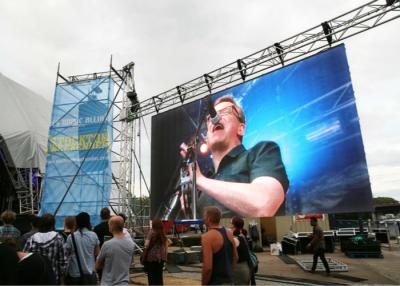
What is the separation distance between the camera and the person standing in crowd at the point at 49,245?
10.9 feet

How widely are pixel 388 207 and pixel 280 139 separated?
25828 millimetres

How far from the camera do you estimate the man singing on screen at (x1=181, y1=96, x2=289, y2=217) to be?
9.03m

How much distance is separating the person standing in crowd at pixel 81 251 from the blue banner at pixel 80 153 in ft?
31.2

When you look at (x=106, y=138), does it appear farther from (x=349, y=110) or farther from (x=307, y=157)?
(x=349, y=110)

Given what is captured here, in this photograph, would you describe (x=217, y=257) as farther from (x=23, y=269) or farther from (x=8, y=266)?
(x=8, y=266)

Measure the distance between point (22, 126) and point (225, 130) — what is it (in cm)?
1029

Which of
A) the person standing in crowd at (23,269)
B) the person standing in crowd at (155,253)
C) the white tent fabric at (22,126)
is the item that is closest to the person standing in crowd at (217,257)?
the person standing in crowd at (23,269)

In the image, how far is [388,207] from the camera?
3000cm

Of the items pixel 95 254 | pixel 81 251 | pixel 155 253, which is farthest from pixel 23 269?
pixel 155 253

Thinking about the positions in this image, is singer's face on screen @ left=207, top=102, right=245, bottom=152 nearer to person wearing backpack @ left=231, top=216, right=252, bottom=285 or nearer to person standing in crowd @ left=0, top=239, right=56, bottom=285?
person wearing backpack @ left=231, top=216, right=252, bottom=285

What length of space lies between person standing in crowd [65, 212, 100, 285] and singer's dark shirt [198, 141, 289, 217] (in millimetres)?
5800

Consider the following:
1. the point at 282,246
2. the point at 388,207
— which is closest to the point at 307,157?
the point at 282,246

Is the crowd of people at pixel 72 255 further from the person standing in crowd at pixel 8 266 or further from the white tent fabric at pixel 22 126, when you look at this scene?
the white tent fabric at pixel 22 126

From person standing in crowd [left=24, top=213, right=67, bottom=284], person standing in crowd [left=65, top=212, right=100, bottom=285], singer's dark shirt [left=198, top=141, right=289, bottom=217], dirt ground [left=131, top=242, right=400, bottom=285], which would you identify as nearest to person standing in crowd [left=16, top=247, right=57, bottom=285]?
person standing in crowd [left=24, top=213, right=67, bottom=284]
